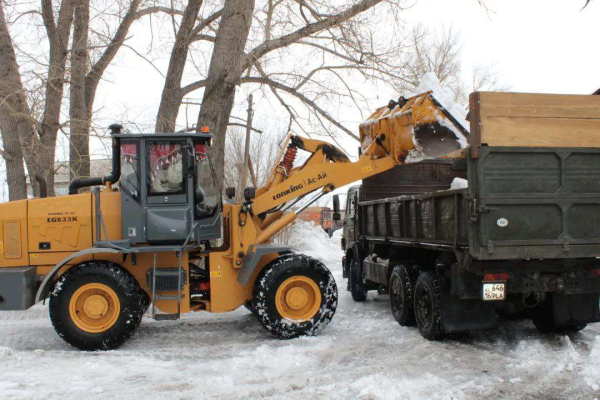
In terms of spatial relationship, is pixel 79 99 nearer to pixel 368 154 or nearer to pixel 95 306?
pixel 95 306

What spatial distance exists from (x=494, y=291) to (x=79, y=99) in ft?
38.6

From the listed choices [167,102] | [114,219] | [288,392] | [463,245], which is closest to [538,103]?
[463,245]

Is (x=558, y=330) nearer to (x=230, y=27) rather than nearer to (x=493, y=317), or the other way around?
(x=493, y=317)

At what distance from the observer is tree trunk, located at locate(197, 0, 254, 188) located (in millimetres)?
12148

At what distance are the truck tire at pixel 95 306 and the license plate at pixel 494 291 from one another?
440 centimetres

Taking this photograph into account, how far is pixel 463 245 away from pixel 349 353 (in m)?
1.92

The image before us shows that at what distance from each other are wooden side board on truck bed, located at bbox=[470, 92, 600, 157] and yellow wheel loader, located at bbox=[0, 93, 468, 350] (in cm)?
152

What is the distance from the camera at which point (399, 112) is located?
336 inches

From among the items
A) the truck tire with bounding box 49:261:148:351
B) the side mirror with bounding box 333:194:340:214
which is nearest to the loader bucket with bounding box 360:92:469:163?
the side mirror with bounding box 333:194:340:214

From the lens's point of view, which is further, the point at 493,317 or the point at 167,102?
the point at 167,102

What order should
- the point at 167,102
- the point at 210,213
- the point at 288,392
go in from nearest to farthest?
the point at 288,392, the point at 210,213, the point at 167,102

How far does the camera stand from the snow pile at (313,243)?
86.1 ft

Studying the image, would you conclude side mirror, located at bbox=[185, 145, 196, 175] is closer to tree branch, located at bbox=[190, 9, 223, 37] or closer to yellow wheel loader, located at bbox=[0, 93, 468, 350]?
yellow wheel loader, located at bbox=[0, 93, 468, 350]

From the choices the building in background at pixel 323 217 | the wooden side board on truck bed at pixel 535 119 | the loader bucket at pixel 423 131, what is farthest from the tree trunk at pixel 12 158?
the building in background at pixel 323 217
